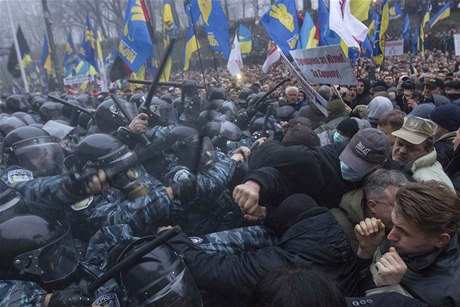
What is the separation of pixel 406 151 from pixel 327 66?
4.06 feet

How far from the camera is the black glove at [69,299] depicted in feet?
5.58

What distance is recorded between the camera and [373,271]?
6.06 feet

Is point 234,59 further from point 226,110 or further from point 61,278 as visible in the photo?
point 61,278

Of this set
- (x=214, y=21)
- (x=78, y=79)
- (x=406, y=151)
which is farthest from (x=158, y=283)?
(x=78, y=79)

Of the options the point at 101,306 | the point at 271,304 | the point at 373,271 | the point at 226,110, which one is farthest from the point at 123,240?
the point at 226,110

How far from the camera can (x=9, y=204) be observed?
2.27m

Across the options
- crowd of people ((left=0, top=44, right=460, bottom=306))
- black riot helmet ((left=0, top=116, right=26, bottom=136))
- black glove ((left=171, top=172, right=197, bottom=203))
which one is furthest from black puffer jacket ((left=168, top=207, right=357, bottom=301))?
black riot helmet ((left=0, top=116, right=26, bottom=136))

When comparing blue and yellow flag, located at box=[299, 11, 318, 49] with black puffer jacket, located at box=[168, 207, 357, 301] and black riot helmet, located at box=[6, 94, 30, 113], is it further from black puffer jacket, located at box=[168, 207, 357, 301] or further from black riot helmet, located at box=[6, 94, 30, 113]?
black puffer jacket, located at box=[168, 207, 357, 301]

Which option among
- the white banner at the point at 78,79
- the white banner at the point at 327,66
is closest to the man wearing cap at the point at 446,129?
the white banner at the point at 327,66

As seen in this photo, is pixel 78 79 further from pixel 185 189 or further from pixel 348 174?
pixel 348 174

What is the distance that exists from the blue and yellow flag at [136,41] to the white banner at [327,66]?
11.0 ft

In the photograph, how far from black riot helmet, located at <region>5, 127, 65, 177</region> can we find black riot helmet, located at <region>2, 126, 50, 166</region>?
0.16 ft

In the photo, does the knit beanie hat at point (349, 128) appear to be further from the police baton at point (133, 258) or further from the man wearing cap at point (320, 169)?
the police baton at point (133, 258)

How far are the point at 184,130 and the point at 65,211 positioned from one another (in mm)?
1193
